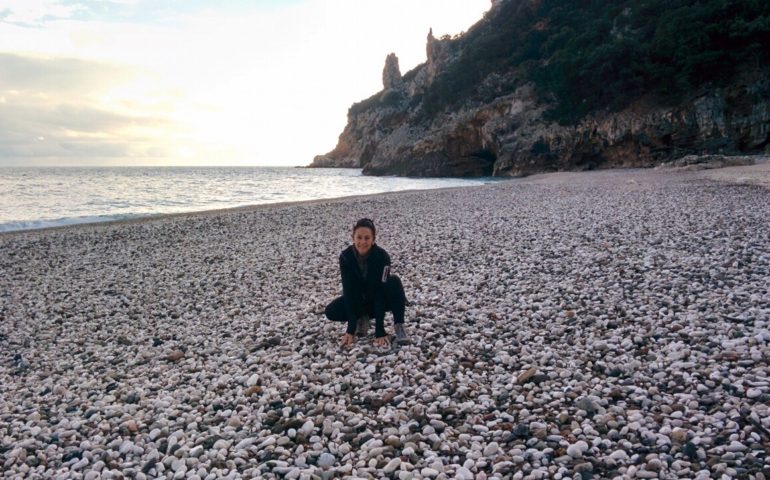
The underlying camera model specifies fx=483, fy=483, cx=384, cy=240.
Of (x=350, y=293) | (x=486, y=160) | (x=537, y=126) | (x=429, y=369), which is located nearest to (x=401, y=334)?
(x=350, y=293)

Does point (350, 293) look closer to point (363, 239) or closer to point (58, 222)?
point (363, 239)

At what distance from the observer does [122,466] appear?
4371 millimetres

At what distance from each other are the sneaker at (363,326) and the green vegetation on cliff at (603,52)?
49.2m

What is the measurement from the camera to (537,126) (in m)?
A: 55.3

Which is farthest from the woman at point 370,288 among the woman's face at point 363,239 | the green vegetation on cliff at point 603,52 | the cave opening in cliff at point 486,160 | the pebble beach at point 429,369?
the cave opening in cliff at point 486,160

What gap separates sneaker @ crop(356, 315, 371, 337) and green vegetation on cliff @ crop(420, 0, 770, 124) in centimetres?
4920

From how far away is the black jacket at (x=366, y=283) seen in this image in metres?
6.56

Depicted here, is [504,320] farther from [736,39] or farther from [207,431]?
[736,39]

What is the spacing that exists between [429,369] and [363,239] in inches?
73.7

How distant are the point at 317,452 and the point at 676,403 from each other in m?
3.31

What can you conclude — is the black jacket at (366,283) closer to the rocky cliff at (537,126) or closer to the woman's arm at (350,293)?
the woman's arm at (350,293)

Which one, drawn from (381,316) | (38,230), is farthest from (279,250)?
(38,230)

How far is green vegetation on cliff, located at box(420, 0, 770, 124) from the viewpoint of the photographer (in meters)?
44.0

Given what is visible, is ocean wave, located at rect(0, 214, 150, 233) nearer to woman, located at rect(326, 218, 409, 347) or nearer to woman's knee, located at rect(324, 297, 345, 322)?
woman's knee, located at rect(324, 297, 345, 322)
